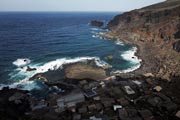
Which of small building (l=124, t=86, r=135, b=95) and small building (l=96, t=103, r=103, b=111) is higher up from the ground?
A: small building (l=124, t=86, r=135, b=95)

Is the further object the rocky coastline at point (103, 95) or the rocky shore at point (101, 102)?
the rocky coastline at point (103, 95)

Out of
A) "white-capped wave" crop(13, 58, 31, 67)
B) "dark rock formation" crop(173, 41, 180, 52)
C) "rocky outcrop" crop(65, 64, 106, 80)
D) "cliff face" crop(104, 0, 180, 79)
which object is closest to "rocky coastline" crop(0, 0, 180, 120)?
"rocky outcrop" crop(65, 64, 106, 80)

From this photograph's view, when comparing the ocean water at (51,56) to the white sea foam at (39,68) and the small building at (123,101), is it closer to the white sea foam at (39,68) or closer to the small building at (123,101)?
the white sea foam at (39,68)

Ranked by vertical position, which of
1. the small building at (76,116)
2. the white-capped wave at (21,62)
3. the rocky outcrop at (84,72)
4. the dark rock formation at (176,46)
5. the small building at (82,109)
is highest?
the dark rock formation at (176,46)

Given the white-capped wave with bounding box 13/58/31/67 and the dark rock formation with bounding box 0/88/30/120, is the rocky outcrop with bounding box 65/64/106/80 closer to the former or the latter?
the dark rock formation with bounding box 0/88/30/120

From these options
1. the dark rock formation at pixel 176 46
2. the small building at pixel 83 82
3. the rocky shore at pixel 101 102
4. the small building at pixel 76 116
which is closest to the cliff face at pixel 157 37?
the dark rock formation at pixel 176 46

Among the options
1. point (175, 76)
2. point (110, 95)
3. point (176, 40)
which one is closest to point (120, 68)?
point (175, 76)

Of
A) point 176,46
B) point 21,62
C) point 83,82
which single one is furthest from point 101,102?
point 176,46

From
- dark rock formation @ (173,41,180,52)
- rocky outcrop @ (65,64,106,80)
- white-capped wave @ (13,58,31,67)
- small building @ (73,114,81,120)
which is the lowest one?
small building @ (73,114,81,120)
